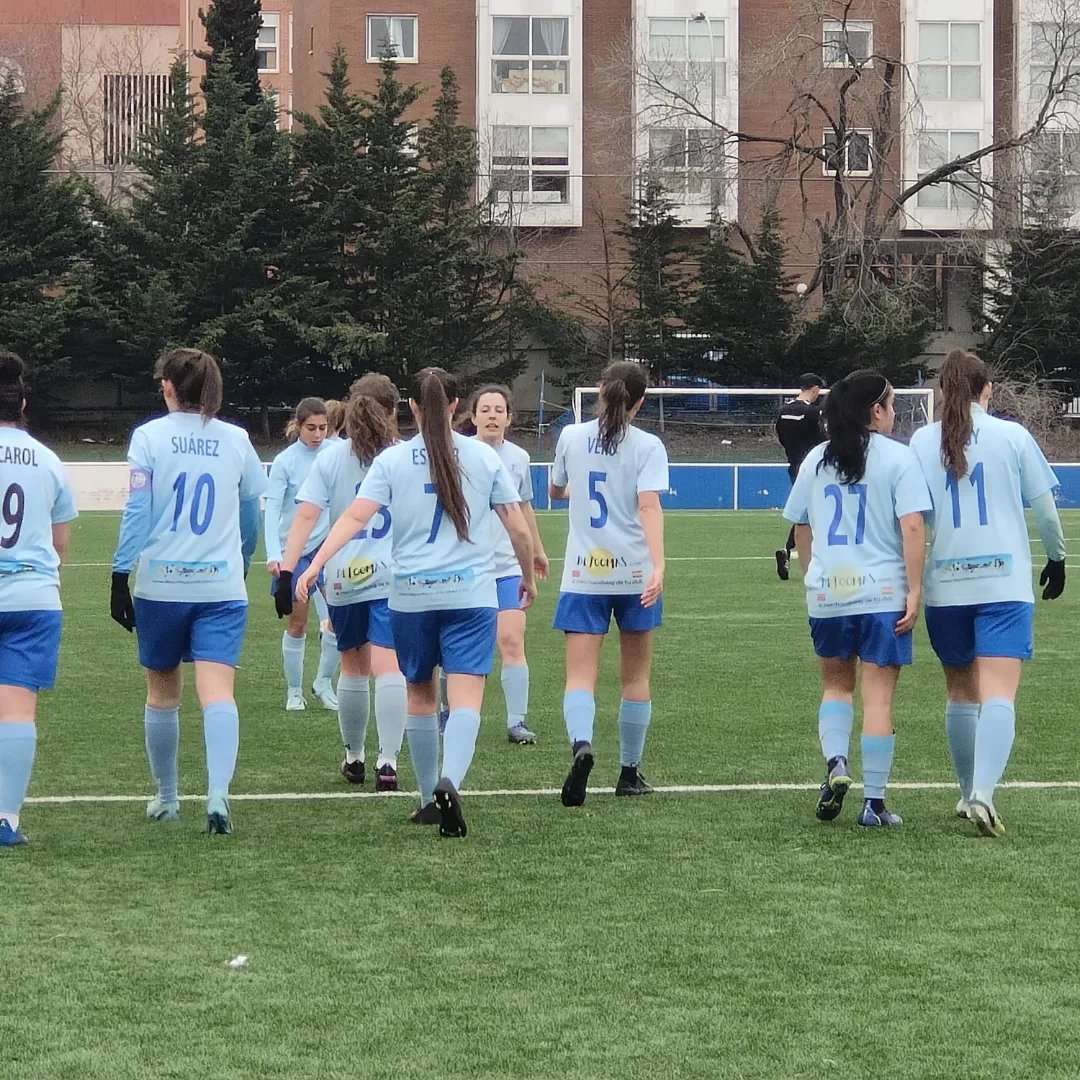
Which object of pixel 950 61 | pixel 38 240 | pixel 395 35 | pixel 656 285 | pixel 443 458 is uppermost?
pixel 395 35

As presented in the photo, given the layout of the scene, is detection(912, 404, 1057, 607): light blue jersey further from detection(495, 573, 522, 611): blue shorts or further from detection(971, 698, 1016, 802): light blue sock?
detection(495, 573, 522, 611): blue shorts

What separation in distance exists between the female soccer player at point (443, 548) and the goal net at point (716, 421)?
1144 inches

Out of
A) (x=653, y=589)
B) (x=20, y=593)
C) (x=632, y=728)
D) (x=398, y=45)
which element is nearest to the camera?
(x=20, y=593)

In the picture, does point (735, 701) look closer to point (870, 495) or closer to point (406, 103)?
point (870, 495)

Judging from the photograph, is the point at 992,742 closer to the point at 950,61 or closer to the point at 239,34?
the point at 239,34

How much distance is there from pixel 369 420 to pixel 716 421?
2909 cm

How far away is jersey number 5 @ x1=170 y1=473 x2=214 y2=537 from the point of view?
21.7ft

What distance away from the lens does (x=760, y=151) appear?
2138 inches

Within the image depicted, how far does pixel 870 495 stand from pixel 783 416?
37.5ft

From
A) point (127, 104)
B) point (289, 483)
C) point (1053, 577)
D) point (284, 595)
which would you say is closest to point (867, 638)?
point (1053, 577)

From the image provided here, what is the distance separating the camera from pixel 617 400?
7.29 meters

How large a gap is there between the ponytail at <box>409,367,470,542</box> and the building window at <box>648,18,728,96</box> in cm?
4616

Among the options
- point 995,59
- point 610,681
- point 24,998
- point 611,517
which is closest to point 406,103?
point 995,59


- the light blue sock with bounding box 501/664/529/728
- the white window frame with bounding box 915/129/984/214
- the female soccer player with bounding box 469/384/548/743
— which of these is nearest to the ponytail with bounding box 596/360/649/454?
the female soccer player with bounding box 469/384/548/743
